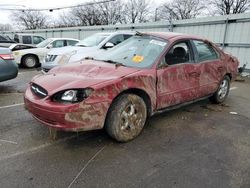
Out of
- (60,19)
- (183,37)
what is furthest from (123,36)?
(60,19)

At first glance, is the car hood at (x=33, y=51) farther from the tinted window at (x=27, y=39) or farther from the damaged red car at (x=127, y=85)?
the damaged red car at (x=127, y=85)

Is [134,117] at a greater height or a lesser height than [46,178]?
greater

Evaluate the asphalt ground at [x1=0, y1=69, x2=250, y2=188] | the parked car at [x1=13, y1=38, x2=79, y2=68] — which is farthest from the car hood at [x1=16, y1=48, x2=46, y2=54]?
the asphalt ground at [x1=0, y1=69, x2=250, y2=188]

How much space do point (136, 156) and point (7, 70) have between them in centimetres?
461

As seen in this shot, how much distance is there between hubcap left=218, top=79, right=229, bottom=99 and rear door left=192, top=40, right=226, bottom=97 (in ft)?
0.99

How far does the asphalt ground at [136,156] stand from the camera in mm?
2611

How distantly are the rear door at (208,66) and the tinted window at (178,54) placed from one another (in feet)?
0.72

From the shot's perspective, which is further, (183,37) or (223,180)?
(183,37)

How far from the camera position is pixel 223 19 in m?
9.81

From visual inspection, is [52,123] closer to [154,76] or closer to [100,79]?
[100,79]

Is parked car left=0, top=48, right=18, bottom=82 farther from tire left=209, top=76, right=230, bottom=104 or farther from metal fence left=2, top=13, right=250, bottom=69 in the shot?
metal fence left=2, top=13, right=250, bottom=69

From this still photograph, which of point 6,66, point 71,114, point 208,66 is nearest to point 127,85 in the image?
point 71,114

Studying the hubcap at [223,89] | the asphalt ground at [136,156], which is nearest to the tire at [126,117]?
the asphalt ground at [136,156]

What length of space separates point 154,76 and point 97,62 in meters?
1.00
